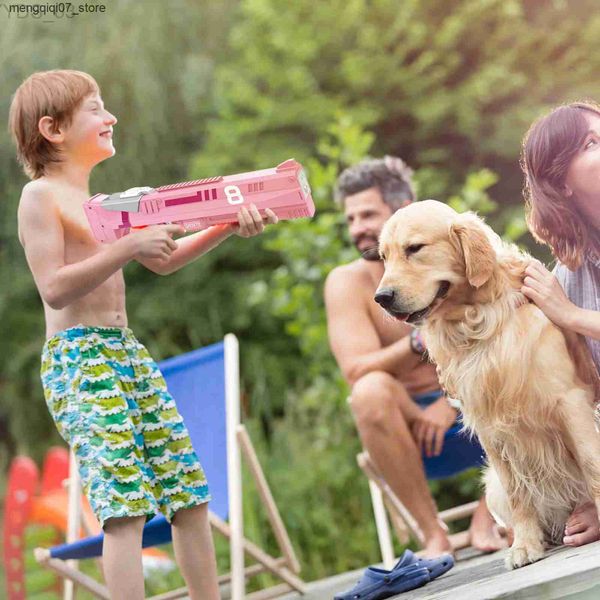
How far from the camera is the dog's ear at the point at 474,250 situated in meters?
2.26

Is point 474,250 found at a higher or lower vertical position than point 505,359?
higher

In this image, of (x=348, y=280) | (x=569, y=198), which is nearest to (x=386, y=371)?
(x=348, y=280)

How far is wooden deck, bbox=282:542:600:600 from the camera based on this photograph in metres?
1.85

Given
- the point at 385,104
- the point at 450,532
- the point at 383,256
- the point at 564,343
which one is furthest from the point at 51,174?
the point at 385,104

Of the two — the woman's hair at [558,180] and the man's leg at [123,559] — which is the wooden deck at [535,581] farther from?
the woman's hair at [558,180]

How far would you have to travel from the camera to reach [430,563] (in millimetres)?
2631

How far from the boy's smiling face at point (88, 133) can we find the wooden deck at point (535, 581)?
1.25m

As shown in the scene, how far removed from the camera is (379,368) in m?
3.44

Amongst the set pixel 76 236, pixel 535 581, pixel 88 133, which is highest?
pixel 88 133

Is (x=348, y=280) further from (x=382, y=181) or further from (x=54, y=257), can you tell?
(x=54, y=257)

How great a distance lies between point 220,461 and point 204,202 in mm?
1481

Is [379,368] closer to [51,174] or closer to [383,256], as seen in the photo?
[383,256]

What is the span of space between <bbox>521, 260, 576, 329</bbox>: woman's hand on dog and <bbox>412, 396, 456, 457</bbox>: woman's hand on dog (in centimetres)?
115

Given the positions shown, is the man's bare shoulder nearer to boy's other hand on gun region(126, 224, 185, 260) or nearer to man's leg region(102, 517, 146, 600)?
boy's other hand on gun region(126, 224, 185, 260)
